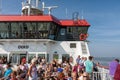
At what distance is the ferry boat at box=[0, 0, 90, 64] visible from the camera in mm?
27125

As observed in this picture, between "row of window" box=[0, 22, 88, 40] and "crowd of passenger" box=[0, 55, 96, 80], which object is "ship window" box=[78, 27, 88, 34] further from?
"crowd of passenger" box=[0, 55, 96, 80]

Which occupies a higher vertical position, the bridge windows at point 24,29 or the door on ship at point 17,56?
the bridge windows at point 24,29

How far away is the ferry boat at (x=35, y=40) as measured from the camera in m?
27.1

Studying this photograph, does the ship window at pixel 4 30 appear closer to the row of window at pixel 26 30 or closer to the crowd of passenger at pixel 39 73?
the row of window at pixel 26 30

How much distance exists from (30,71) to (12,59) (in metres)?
17.3

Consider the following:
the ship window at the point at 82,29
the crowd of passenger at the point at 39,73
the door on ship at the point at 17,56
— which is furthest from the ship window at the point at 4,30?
the crowd of passenger at the point at 39,73

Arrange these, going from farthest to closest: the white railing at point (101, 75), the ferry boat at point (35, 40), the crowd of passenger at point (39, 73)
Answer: the ferry boat at point (35, 40) < the white railing at point (101, 75) < the crowd of passenger at point (39, 73)

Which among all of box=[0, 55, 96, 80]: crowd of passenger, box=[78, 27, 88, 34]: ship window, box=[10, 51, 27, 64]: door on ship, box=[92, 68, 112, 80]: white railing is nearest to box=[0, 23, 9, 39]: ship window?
box=[10, 51, 27, 64]: door on ship

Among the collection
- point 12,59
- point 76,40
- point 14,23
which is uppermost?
point 14,23

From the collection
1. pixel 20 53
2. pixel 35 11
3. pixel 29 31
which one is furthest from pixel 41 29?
pixel 35 11

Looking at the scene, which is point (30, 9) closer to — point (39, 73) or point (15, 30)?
point (15, 30)

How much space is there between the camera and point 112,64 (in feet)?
40.0

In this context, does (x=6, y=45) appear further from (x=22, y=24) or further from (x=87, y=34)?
(x=87, y=34)

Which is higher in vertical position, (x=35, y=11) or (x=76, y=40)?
(x=35, y=11)
